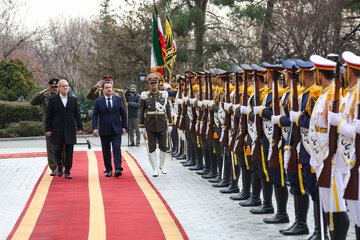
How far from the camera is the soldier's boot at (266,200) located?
9148 millimetres

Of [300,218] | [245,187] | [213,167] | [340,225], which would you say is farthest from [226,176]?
[340,225]

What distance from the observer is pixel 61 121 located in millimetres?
13297

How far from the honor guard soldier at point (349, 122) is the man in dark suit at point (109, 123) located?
7827 millimetres

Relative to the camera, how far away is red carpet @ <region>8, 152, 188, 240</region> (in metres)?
7.99

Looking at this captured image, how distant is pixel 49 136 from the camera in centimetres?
1345

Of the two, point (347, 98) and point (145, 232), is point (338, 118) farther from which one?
point (145, 232)

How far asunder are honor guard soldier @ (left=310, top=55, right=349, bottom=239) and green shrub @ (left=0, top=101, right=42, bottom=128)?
25.9 m

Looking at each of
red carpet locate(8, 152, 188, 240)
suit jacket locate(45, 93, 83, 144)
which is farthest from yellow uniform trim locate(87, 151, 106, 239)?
suit jacket locate(45, 93, 83, 144)

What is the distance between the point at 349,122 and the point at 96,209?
4.87m

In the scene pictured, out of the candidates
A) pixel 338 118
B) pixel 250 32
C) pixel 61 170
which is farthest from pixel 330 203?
pixel 250 32

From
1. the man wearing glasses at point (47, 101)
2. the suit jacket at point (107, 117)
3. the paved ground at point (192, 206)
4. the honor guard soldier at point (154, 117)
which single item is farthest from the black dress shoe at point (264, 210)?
the man wearing glasses at point (47, 101)

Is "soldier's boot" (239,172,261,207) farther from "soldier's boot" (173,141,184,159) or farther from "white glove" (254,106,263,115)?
"soldier's boot" (173,141,184,159)

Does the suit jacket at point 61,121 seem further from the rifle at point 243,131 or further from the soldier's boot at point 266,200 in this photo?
the soldier's boot at point 266,200

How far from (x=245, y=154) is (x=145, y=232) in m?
2.47
